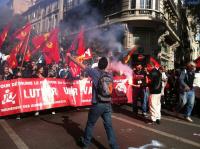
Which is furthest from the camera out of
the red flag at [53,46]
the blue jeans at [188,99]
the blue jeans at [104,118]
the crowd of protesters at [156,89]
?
the red flag at [53,46]

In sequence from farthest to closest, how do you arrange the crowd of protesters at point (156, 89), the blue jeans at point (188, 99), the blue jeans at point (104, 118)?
the blue jeans at point (188, 99) < the crowd of protesters at point (156, 89) < the blue jeans at point (104, 118)

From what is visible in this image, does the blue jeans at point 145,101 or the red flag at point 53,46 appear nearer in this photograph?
the blue jeans at point 145,101

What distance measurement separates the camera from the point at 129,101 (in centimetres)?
1160

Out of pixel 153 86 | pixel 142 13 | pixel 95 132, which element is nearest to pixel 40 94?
pixel 95 132

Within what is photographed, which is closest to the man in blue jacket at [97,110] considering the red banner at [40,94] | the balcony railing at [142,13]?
the red banner at [40,94]

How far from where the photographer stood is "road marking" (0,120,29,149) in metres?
5.94

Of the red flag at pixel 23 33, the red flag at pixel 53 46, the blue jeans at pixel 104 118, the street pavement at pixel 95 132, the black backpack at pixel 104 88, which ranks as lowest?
the street pavement at pixel 95 132

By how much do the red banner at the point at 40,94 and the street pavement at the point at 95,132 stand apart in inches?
12.5

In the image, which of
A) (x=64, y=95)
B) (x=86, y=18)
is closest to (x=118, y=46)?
(x=86, y=18)

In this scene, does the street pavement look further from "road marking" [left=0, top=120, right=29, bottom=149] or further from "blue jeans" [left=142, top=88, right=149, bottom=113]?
"blue jeans" [left=142, top=88, right=149, bottom=113]

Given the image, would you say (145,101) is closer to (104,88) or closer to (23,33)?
(104,88)

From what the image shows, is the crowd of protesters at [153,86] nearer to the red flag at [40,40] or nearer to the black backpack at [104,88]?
the red flag at [40,40]

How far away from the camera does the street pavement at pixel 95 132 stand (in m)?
6.09

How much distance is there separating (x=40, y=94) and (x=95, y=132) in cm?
265
